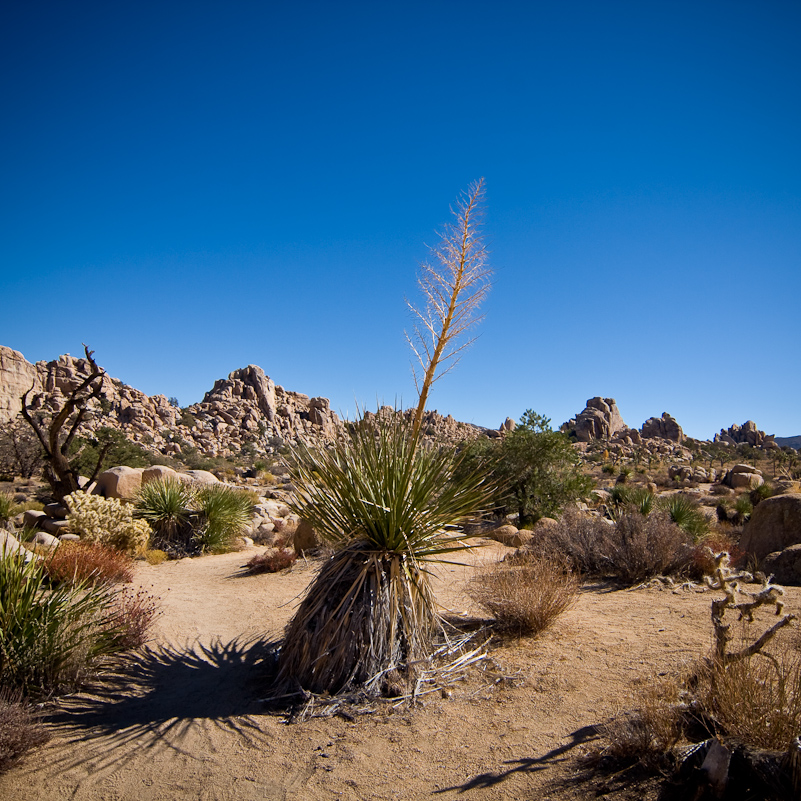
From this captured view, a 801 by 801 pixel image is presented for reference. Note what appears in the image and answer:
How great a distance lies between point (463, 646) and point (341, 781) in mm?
2475

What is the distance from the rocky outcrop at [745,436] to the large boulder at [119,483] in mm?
88672

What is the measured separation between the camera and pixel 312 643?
16.8 ft

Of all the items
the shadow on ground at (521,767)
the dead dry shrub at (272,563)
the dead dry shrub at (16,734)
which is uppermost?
the dead dry shrub at (272,563)

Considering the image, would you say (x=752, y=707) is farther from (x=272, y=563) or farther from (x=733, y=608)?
(x=272, y=563)

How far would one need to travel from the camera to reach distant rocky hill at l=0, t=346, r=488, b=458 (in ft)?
170

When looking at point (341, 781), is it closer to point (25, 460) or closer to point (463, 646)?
point (463, 646)

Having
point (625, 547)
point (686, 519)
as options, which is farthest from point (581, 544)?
point (686, 519)

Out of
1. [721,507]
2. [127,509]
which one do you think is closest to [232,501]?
[127,509]

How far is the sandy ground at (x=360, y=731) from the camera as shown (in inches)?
149

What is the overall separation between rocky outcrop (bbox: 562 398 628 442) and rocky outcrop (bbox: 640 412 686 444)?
5540mm

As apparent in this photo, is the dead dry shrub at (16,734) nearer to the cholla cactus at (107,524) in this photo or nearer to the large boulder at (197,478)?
the cholla cactus at (107,524)

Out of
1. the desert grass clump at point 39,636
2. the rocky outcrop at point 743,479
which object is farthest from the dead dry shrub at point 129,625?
the rocky outcrop at point 743,479

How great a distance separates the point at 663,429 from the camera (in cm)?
8962

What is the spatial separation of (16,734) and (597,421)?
9715 centimetres
